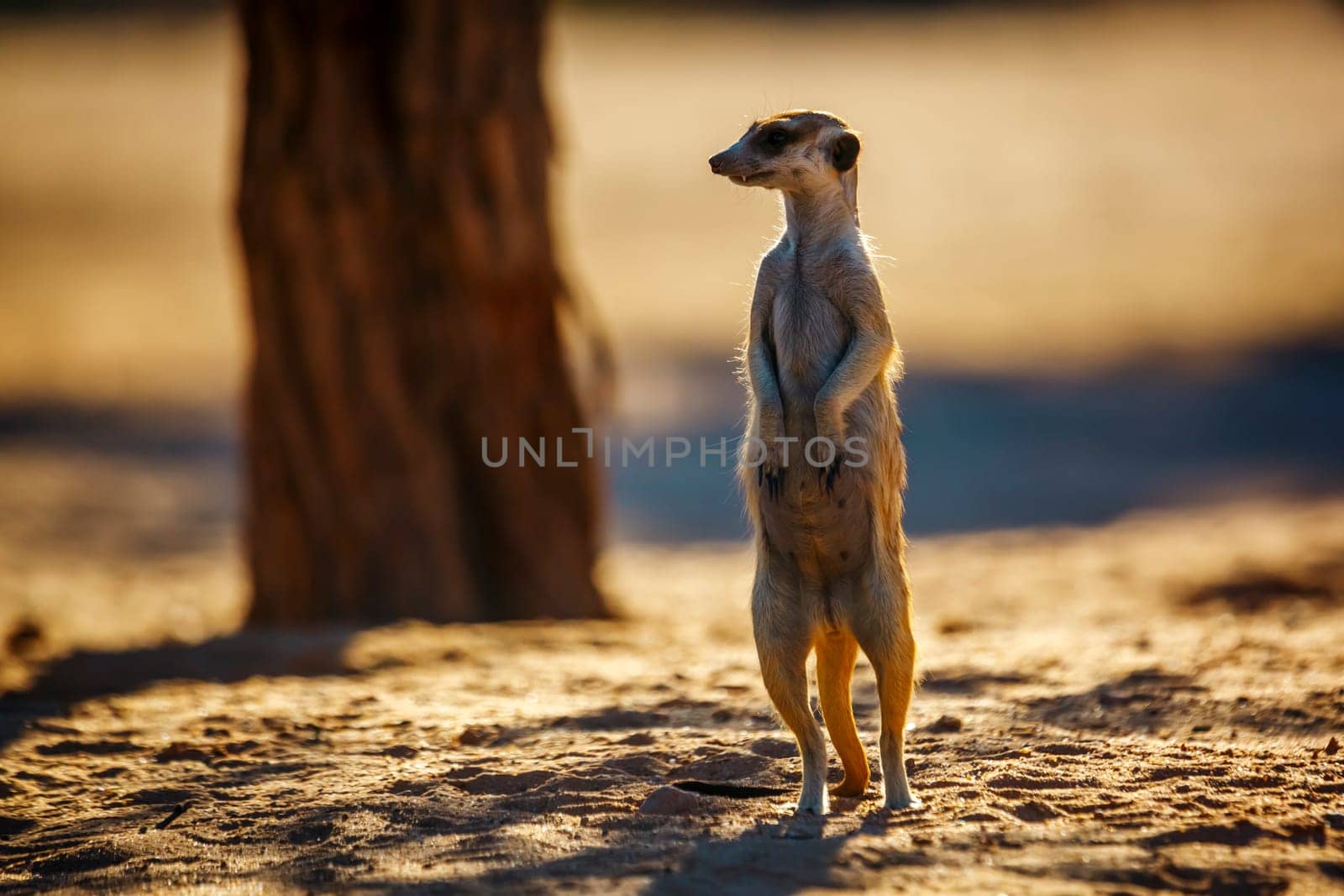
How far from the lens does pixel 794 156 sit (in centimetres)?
440

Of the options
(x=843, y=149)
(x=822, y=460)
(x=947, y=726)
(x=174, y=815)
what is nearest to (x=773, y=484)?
(x=822, y=460)

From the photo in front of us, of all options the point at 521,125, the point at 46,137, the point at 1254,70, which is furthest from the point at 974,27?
the point at 521,125

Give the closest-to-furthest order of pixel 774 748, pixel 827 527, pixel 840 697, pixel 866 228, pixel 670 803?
pixel 670 803 → pixel 827 527 → pixel 840 697 → pixel 774 748 → pixel 866 228

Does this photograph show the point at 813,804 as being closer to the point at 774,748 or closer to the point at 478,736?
the point at 774,748

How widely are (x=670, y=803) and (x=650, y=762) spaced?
1.59 ft

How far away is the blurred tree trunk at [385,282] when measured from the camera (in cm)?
775

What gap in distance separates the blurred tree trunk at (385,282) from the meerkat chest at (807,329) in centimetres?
372

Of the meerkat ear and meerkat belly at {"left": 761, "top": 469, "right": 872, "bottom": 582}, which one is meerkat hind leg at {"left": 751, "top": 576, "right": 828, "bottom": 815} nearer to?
meerkat belly at {"left": 761, "top": 469, "right": 872, "bottom": 582}

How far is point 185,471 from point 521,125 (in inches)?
325

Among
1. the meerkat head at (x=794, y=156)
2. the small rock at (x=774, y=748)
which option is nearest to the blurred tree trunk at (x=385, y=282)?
the small rock at (x=774, y=748)

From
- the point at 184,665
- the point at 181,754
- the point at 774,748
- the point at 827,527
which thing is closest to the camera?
the point at 827,527

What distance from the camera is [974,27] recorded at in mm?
37625

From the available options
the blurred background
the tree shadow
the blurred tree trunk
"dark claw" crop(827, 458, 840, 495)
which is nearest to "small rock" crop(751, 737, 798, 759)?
"dark claw" crop(827, 458, 840, 495)

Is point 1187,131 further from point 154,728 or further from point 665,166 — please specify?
point 154,728
